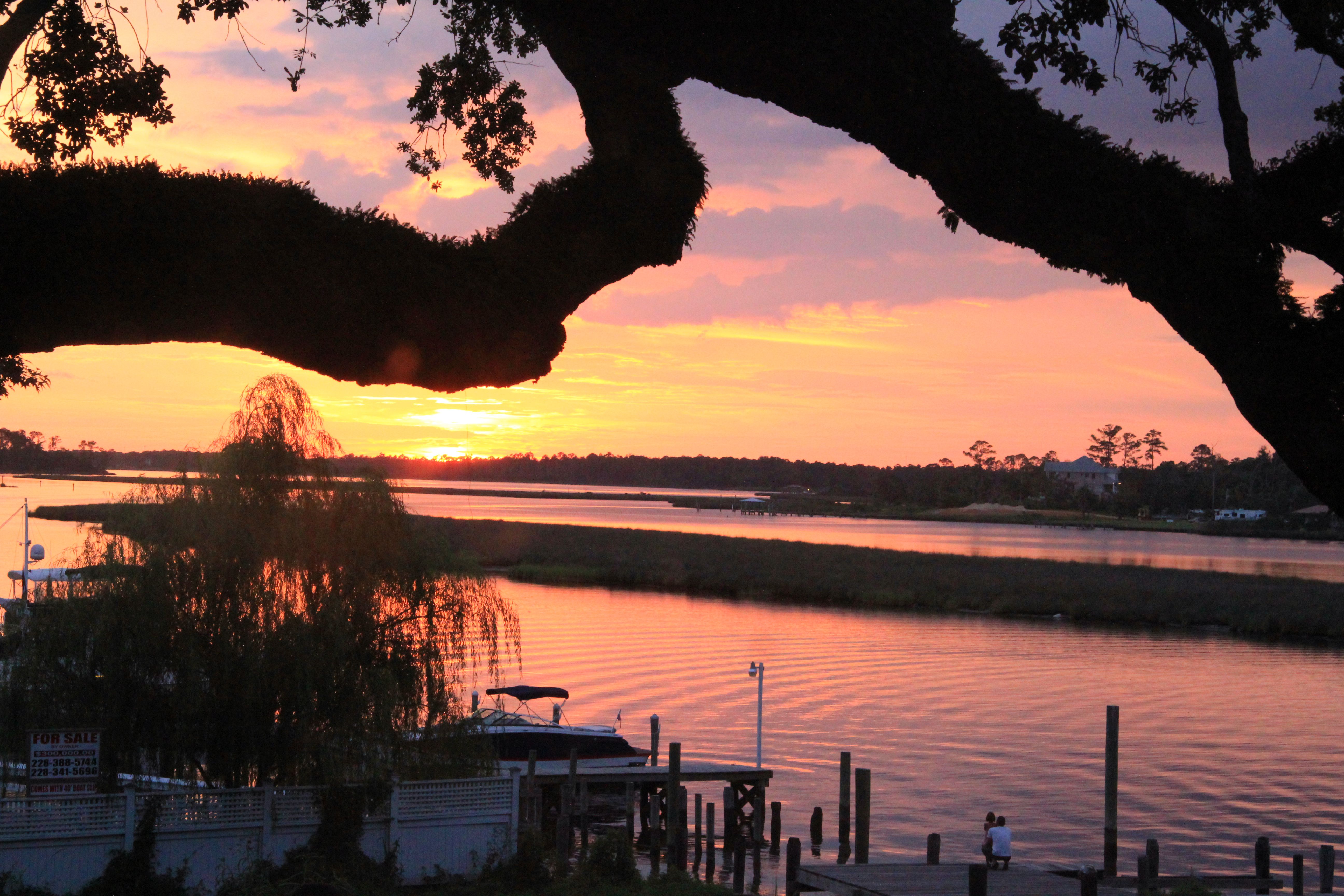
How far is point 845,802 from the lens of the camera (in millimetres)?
25016

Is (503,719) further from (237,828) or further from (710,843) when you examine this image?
(237,828)

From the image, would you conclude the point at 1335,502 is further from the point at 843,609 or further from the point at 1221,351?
the point at 843,609

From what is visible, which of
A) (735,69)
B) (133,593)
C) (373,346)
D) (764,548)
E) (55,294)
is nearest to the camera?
(55,294)

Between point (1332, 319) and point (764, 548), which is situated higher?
point (1332, 319)

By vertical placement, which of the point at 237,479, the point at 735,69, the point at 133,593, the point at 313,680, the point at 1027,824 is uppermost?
the point at 735,69

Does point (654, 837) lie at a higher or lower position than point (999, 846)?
lower

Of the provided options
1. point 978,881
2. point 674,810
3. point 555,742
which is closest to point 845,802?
point 674,810

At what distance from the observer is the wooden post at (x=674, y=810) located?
77.9 ft

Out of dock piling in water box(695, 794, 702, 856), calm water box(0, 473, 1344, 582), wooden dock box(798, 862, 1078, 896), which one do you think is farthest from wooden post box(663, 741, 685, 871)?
calm water box(0, 473, 1344, 582)

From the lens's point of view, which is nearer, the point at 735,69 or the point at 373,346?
the point at 373,346

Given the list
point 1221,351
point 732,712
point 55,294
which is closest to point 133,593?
point 55,294

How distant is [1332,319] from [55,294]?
4.66m

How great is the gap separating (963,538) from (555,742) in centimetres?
11823

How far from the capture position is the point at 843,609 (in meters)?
68.2
